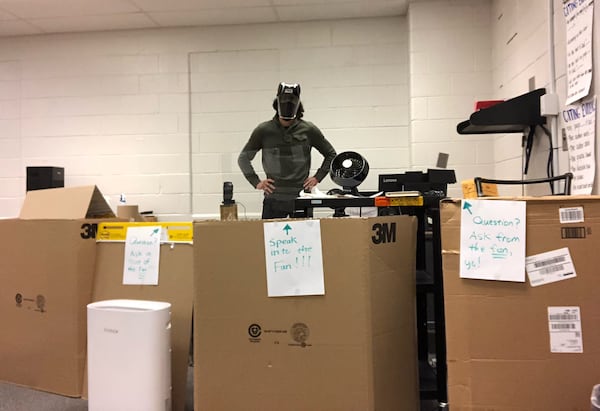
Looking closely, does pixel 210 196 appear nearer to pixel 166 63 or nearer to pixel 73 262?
pixel 166 63

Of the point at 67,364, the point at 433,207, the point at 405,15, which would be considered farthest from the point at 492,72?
the point at 67,364

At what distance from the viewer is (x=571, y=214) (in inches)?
44.1

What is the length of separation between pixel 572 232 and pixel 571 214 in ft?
0.15

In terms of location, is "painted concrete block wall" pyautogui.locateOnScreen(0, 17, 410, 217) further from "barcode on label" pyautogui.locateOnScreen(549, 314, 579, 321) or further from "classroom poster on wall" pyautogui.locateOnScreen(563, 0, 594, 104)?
"barcode on label" pyautogui.locateOnScreen(549, 314, 579, 321)

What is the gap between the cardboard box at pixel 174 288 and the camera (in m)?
1.80

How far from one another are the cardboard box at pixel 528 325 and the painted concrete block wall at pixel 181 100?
2.59m

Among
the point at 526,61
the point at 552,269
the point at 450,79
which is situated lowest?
the point at 552,269

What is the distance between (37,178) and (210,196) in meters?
1.49

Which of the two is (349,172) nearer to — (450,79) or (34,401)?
(34,401)

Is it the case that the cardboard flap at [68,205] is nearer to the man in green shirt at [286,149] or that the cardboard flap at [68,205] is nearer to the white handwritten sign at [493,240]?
the man in green shirt at [286,149]

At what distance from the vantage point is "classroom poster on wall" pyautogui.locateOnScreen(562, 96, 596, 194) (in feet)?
6.03

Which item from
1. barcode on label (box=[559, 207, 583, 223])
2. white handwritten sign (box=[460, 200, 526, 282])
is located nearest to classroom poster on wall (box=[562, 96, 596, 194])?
barcode on label (box=[559, 207, 583, 223])

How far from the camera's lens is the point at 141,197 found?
3.98m

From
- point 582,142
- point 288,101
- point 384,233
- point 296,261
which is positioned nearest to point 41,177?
point 288,101
